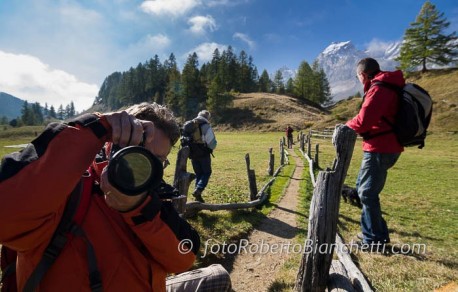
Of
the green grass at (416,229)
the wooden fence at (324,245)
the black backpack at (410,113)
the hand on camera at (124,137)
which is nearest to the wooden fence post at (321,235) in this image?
the wooden fence at (324,245)

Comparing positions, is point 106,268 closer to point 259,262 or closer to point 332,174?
point 332,174

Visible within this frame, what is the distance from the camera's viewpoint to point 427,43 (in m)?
59.8

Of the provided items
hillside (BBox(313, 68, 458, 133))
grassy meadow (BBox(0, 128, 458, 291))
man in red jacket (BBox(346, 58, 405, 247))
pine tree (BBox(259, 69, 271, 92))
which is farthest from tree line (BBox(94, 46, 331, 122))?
man in red jacket (BBox(346, 58, 405, 247))

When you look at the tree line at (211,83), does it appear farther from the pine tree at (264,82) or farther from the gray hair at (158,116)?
the gray hair at (158,116)

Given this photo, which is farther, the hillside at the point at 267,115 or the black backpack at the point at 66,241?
the hillside at the point at 267,115

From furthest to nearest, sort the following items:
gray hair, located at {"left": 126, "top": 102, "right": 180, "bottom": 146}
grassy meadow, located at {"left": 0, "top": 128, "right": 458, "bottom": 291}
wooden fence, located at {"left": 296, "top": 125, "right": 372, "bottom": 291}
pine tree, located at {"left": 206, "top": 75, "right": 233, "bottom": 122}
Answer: pine tree, located at {"left": 206, "top": 75, "right": 233, "bottom": 122} < grassy meadow, located at {"left": 0, "top": 128, "right": 458, "bottom": 291} < wooden fence, located at {"left": 296, "top": 125, "right": 372, "bottom": 291} < gray hair, located at {"left": 126, "top": 102, "right": 180, "bottom": 146}

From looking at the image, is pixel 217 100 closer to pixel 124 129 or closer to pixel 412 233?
pixel 412 233

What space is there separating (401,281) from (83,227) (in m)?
4.51

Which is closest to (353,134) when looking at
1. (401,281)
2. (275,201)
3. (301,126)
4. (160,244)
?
(401,281)

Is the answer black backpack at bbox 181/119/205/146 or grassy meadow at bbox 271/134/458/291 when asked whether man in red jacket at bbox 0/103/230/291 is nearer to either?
grassy meadow at bbox 271/134/458/291

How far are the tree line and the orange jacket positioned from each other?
71.3 m

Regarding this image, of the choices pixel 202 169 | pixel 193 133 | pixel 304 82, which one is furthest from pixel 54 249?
pixel 304 82

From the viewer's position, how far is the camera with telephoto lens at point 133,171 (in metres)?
1.36

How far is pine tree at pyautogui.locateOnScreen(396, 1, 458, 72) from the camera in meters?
58.3
